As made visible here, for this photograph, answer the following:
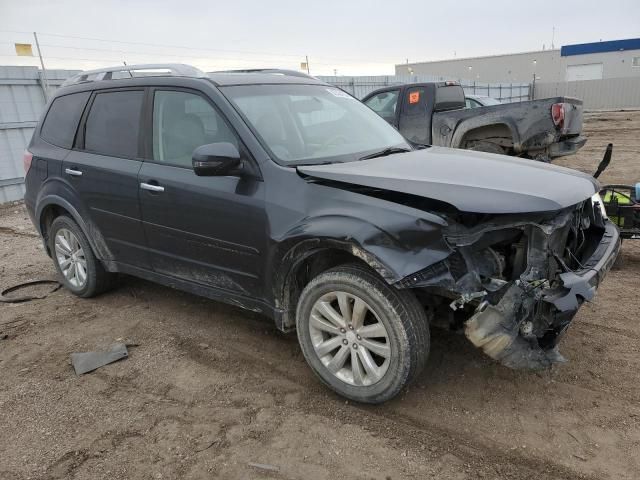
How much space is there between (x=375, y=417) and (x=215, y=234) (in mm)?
1579

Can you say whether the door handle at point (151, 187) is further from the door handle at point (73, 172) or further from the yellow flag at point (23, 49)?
the yellow flag at point (23, 49)

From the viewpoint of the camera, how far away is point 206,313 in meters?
4.54

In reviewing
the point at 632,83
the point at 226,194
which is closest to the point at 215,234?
the point at 226,194

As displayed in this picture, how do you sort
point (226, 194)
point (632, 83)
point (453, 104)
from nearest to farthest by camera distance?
point (226, 194)
point (453, 104)
point (632, 83)

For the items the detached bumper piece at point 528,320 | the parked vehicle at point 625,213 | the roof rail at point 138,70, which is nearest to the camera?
the detached bumper piece at point 528,320

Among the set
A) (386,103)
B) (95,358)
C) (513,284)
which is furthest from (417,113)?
(95,358)

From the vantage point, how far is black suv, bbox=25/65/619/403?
109 inches

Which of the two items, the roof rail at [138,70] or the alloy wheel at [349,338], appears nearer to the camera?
the alloy wheel at [349,338]

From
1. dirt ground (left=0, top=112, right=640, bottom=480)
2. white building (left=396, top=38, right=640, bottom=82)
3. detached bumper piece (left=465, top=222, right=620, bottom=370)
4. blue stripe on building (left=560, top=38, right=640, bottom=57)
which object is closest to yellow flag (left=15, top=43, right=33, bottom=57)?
dirt ground (left=0, top=112, right=640, bottom=480)

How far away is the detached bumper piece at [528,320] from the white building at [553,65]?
147 ft

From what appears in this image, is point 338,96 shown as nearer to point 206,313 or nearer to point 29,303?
point 206,313

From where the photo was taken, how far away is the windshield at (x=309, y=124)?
3.50 m

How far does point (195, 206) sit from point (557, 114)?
626cm

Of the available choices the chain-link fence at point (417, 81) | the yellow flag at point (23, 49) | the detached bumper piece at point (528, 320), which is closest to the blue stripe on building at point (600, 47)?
the chain-link fence at point (417, 81)
